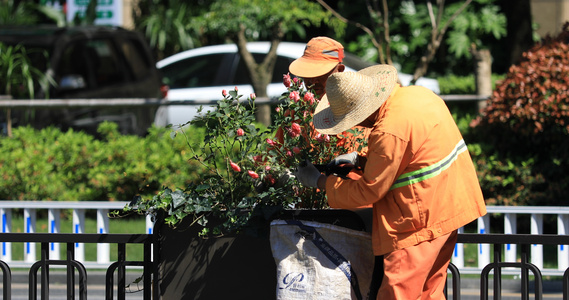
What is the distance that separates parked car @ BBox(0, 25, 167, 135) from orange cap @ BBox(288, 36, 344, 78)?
542cm

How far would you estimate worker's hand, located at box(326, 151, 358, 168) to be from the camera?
3387 millimetres

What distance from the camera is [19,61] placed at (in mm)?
8977

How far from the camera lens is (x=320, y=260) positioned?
3232mm

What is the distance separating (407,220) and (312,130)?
0.74 meters

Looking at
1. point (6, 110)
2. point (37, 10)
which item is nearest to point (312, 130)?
point (6, 110)

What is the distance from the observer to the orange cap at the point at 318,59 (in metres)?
3.98

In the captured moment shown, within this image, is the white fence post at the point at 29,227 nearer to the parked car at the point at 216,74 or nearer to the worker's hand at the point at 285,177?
the worker's hand at the point at 285,177

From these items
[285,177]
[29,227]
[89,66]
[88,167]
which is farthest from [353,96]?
[89,66]

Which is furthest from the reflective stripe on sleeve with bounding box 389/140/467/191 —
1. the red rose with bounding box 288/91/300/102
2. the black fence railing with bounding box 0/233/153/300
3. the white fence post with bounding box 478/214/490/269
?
the white fence post with bounding box 478/214/490/269

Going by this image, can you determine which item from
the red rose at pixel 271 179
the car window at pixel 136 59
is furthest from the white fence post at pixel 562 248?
the car window at pixel 136 59

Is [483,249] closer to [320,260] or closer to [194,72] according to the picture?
[320,260]

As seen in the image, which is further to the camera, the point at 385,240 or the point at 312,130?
the point at 312,130

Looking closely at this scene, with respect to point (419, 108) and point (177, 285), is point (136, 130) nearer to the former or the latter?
point (177, 285)

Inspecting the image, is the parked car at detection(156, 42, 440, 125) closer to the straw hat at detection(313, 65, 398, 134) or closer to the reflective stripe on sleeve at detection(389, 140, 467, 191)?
the straw hat at detection(313, 65, 398, 134)
